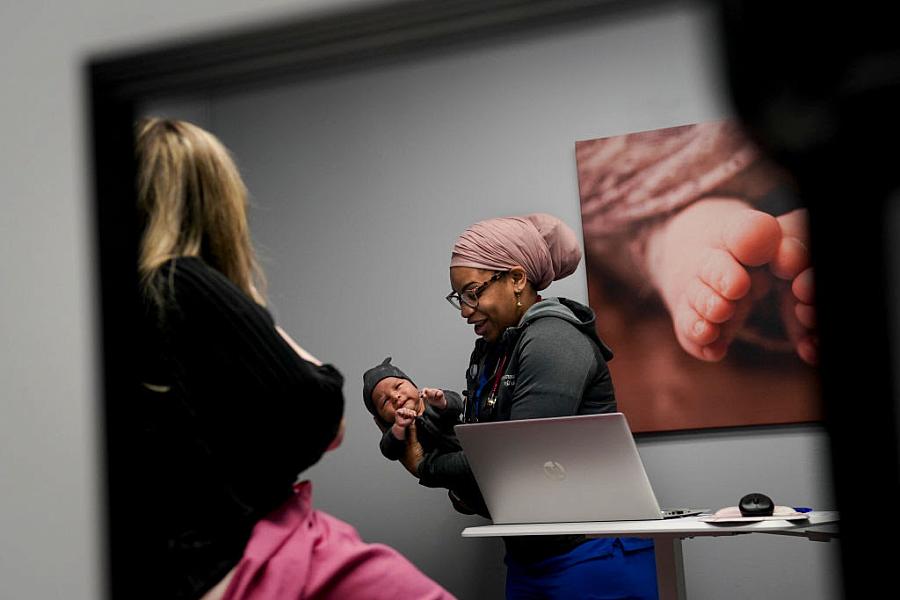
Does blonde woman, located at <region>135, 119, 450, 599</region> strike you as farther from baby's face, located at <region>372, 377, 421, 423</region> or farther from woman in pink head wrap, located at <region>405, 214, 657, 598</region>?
baby's face, located at <region>372, 377, 421, 423</region>

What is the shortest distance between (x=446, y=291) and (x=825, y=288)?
6.43 ft

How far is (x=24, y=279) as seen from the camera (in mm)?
1573

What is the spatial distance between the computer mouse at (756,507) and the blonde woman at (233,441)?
26.6 inches

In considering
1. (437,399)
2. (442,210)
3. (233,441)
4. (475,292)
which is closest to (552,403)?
(475,292)

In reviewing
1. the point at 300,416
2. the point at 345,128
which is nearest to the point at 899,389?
the point at 300,416

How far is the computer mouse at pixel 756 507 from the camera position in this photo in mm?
1740

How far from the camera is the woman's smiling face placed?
245 centimetres

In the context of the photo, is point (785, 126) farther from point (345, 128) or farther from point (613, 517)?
point (345, 128)

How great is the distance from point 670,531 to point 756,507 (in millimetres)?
173

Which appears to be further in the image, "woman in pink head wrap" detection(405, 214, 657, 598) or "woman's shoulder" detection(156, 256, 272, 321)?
"woman in pink head wrap" detection(405, 214, 657, 598)

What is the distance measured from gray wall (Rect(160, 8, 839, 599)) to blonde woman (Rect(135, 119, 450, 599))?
4.99 ft

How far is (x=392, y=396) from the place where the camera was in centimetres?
277

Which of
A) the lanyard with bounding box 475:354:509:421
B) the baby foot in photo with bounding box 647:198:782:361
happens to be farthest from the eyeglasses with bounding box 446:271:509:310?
the baby foot in photo with bounding box 647:198:782:361

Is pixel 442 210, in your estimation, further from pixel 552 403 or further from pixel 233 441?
pixel 233 441
